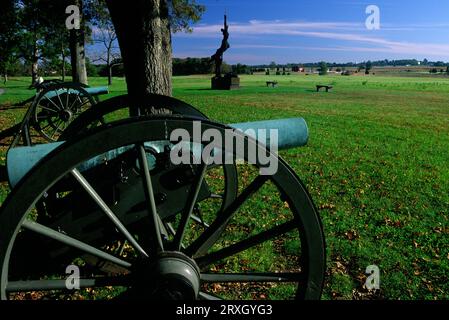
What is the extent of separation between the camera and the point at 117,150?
2740 millimetres

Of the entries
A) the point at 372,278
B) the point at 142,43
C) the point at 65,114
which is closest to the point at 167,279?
the point at 372,278

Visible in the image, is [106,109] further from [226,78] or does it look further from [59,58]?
[59,58]

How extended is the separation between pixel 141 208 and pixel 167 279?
542 millimetres

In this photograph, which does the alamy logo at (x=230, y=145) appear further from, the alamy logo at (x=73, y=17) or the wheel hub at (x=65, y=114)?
the alamy logo at (x=73, y=17)

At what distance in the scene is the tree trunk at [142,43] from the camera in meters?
5.12

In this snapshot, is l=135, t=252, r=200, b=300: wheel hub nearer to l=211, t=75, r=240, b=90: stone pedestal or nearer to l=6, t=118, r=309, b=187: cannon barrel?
l=6, t=118, r=309, b=187: cannon barrel

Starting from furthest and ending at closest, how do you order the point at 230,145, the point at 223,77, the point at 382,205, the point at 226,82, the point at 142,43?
the point at 223,77
the point at 226,82
the point at 382,205
the point at 142,43
the point at 230,145

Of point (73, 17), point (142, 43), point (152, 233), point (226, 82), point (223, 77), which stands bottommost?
point (152, 233)

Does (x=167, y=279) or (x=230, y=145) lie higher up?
(x=230, y=145)

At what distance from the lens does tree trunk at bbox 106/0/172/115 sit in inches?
A: 201

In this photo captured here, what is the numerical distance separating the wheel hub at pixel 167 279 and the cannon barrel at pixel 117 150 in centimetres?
78

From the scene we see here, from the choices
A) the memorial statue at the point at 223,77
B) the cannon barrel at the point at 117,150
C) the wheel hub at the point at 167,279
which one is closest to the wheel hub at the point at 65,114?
the cannon barrel at the point at 117,150

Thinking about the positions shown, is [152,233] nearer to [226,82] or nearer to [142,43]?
[142,43]
